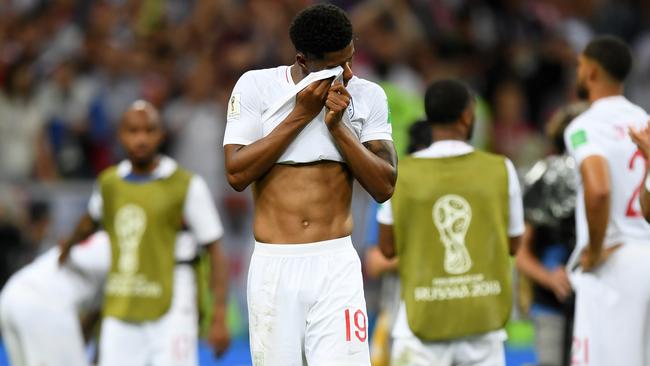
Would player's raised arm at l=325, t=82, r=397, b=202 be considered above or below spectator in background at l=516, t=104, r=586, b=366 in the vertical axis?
above

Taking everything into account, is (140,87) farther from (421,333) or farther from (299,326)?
(299,326)

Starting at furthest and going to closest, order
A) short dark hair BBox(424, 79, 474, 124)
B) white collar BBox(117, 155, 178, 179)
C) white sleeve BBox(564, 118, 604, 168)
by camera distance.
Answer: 1. white collar BBox(117, 155, 178, 179)
2. short dark hair BBox(424, 79, 474, 124)
3. white sleeve BBox(564, 118, 604, 168)

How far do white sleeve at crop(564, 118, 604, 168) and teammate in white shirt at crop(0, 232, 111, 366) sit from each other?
11.2 ft

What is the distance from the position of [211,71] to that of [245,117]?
795 centimetres

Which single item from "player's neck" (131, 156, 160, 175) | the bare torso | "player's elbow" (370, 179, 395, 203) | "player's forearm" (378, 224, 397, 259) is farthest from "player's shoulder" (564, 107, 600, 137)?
"player's neck" (131, 156, 160, 175)

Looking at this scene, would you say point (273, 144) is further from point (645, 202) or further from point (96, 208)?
point (96, 208)

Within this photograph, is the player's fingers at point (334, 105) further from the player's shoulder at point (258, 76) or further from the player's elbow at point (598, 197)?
the player's elbow at point (598, 197)

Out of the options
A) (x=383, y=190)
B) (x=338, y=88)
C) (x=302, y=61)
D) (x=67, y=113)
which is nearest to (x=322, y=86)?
(x=338, y=88)

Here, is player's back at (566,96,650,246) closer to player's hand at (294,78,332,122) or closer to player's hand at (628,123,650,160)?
player's hand at (628,123,650,160)

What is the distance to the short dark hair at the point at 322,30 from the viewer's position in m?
5.35

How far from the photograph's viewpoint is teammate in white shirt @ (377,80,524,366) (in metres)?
6.82

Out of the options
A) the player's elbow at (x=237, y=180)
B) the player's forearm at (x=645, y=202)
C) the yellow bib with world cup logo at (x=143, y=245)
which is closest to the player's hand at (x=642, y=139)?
the player's forearm at (x=645, y=202)

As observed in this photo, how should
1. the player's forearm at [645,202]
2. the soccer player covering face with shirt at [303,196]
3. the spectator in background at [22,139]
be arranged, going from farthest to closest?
the spectator in background at [22,139] → the player's forearm at [645,202] → the soccer player covering face with shirt at [303,196]

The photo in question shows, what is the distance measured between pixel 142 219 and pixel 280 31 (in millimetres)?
5912
